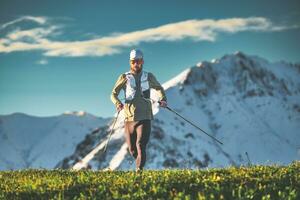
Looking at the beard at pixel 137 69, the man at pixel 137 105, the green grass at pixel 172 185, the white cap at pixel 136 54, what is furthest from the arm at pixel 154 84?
the green grass at pixel 172 185

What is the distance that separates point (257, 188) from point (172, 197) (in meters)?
1.95

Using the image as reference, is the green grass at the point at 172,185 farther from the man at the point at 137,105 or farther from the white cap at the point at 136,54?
the white cap at the point at 136,54

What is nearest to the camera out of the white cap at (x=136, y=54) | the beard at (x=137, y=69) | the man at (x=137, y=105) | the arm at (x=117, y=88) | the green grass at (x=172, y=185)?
the green grass at (x=172, y=185)

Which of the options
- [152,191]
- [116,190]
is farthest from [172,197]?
[116,190]

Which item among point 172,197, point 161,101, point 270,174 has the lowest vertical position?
point 172,197

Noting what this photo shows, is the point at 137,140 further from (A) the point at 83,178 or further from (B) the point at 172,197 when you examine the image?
(B) the point at 172,197

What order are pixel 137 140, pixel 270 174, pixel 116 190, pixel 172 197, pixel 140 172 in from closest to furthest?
pixel 172 197
pixel 116 190
pixel 270 174
pixel 140 172
pixel 137 140

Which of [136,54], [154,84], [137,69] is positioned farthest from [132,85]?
[136,54]

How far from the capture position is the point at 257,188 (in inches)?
509

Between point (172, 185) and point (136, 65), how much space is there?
5.71 m

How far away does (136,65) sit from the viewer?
18188mm

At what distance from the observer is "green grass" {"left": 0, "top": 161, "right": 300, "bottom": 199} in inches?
495

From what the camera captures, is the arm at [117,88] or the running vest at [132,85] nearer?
the running vest at [132,85]

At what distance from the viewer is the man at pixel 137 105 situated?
17.8 meters
